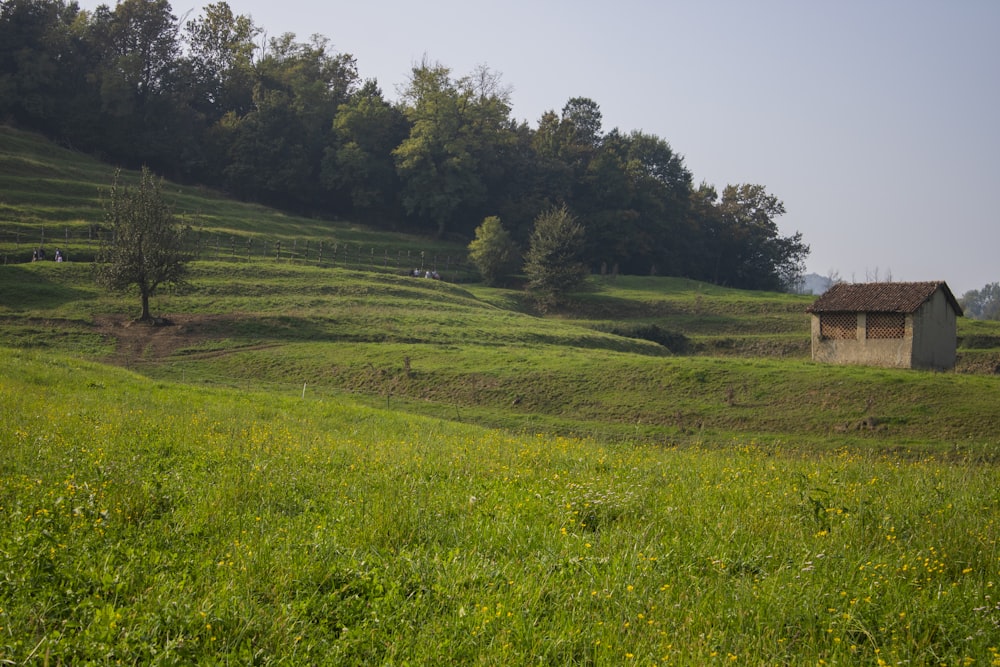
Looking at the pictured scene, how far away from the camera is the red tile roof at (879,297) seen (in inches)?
1543

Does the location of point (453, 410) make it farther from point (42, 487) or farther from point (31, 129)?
point (31, 129)

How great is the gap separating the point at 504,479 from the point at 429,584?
333 centimetres

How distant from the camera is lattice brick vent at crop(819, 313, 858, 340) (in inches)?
1609

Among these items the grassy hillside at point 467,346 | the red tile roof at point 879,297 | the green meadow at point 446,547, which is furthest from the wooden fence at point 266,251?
the red tile roof at point 879,297

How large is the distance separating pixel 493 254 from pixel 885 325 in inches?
1635

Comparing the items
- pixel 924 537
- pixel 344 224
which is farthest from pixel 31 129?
pixel 924 537

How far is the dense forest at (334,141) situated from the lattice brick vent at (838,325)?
50.1 m

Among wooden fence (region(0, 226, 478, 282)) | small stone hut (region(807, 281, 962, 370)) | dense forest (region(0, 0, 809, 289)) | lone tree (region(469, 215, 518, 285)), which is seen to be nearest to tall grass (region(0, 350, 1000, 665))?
small stone hut (region(807, 281, 962, 370))

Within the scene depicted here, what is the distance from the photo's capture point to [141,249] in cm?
4184

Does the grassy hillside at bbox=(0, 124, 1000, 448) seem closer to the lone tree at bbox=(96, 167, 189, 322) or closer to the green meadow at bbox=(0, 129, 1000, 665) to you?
the lone tree at bbox=(96, 167, 189, 322)

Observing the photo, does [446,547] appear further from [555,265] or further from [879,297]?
[555,265]

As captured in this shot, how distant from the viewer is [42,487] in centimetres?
754

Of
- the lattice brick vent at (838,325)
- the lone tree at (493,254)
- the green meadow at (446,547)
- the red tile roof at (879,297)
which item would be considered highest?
the lone tree at (493,254)

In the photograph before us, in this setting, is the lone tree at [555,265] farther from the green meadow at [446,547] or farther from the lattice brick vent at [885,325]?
the green meadow at [446,547]
